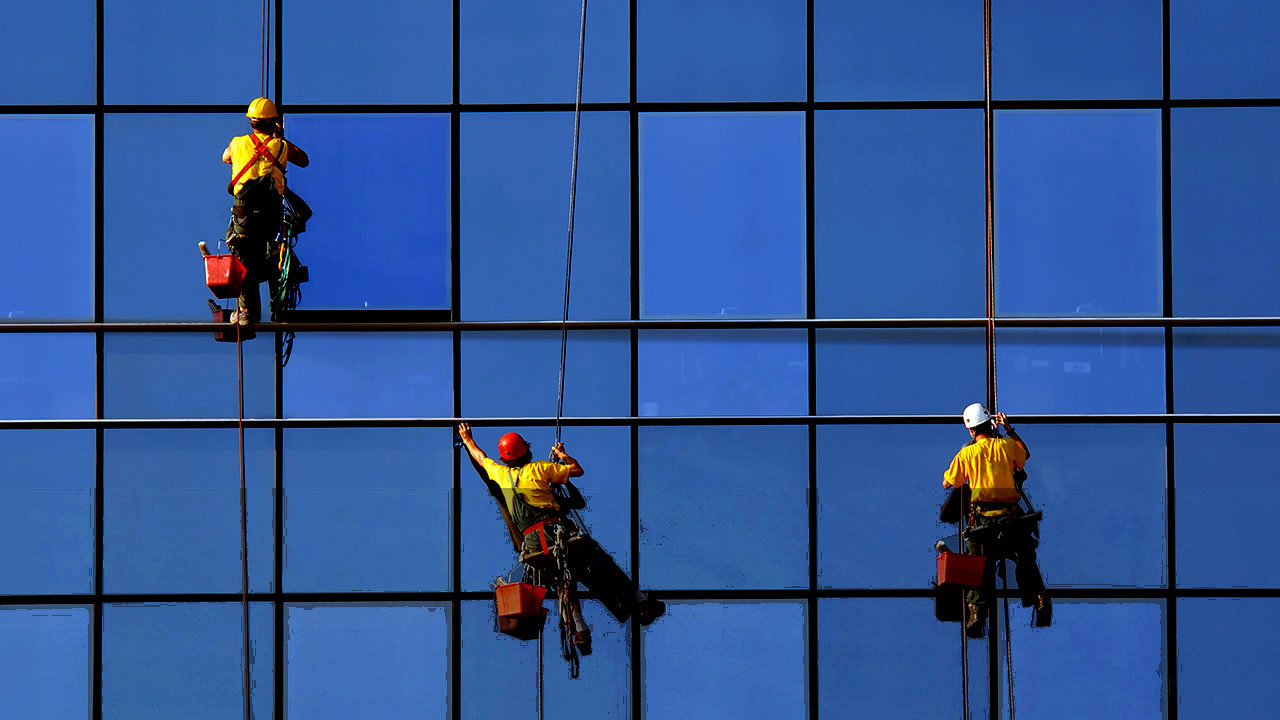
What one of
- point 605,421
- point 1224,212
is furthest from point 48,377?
point 1224,212

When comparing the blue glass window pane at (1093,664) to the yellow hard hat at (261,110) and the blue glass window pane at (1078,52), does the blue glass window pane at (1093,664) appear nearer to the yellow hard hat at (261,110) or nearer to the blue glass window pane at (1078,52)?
the blue glass window pane at (1078,52)

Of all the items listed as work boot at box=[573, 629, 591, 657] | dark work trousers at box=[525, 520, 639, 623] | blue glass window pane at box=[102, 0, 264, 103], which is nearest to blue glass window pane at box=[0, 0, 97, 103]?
blue glass window pane at box=[102, 0, 264, 103]

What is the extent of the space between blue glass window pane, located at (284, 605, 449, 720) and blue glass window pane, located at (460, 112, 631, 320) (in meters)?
2.57

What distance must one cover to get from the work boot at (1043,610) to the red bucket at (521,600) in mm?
3760

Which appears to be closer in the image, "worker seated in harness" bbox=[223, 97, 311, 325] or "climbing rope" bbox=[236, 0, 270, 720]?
"worker seated in harness" bbox=[223, 97, 311, 325]

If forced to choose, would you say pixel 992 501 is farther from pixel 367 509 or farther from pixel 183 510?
pixel 183 510

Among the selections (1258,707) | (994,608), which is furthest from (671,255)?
(1258,707)

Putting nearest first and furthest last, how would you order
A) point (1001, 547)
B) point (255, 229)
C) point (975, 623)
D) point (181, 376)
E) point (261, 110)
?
point (261, 110), point (255, 229), point (1001, 547), point (975, 623), point (181, 376)

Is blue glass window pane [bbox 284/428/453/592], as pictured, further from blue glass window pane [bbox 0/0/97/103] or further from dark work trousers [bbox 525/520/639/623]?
blue glass window pane [bbox 0/0/97/103]

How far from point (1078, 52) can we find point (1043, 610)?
4.37 meters

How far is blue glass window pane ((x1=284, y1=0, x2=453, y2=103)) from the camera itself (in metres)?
8.90

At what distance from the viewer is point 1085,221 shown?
895cm

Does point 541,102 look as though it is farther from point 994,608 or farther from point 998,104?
point 994,608

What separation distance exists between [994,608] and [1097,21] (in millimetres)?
4688
